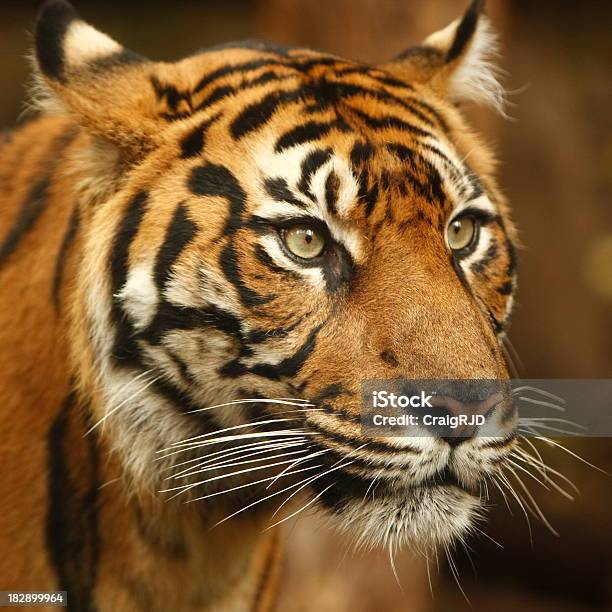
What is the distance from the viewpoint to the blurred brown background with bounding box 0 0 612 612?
239 cm

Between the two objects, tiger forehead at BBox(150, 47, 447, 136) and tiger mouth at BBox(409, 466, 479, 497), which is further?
tiger forehead at BBox(150, 47, 447, 136)

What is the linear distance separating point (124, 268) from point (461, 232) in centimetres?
47

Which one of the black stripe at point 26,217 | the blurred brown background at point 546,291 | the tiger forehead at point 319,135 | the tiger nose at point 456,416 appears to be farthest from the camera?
the blurred brown background at point 546,291

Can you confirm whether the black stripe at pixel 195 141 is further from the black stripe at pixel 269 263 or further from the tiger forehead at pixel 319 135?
the black stripe at pixel 269 263

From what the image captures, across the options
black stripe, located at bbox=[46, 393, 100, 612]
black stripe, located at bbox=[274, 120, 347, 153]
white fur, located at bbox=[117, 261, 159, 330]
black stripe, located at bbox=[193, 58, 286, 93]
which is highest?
black stripe, located at bbox=[193, 58, 286, 93]

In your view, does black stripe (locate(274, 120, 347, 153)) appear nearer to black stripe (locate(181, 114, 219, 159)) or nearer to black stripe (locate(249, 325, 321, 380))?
black stripe (locate(181, 114, 219, 159))

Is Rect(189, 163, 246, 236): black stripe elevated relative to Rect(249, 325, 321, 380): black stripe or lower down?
elevated

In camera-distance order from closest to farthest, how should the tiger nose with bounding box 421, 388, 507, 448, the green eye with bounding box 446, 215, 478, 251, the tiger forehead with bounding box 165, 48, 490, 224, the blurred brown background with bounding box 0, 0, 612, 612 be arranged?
the tiger nose with bounding box 421, 388, 507, 448 < the tiger forehead with bounding box 165, 48, 490, 224 < the green eye with bounding box 446, 215, 478, 251 < the blurred brown background with bounding box 0, 0, 612, 612

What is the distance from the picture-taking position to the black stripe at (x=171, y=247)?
115 cm

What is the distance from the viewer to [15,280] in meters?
1.33

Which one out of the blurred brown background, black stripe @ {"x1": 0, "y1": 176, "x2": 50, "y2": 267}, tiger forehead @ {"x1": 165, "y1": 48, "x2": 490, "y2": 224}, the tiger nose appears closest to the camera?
the tiger nose

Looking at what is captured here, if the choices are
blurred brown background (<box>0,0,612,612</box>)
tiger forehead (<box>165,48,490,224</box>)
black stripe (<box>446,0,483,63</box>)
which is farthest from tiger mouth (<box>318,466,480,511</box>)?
blurred brown background (<box>0,0,612,612</box>)

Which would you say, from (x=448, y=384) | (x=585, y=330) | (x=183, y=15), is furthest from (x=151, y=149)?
(x=183, y=15)

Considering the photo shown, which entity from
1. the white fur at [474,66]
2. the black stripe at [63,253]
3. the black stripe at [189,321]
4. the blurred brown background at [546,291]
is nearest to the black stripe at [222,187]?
the black stripe at [189,321]
